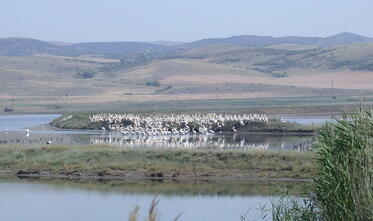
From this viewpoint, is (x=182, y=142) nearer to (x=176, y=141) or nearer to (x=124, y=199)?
(x=176, y=141)

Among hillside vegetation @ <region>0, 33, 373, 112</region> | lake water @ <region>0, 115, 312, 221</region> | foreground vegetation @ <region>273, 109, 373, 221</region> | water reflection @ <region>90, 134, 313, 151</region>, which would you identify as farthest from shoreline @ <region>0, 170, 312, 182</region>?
hillside vegetation @ <region>0, 33, 373, 112</region>

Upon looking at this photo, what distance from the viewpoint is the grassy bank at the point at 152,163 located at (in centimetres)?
3728

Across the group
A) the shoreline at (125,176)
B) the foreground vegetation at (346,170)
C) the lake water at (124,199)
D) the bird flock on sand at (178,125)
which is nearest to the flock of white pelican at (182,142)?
the bird flock on sand at (178,125)

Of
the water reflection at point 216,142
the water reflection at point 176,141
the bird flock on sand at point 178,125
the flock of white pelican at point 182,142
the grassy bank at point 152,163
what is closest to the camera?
the grassy bank at point 152,163

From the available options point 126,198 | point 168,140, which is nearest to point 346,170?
point 126,198

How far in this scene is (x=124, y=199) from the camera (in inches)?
1261

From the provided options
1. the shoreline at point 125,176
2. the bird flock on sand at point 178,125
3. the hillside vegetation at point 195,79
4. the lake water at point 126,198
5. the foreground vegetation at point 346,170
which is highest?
the foreground vegetation at point 346,170

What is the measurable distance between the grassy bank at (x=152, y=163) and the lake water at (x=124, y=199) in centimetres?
152

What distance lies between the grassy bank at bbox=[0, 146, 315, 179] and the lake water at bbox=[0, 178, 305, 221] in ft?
4.98

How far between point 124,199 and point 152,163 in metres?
7.17

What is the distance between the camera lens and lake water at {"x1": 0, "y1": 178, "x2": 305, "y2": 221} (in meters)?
28.3

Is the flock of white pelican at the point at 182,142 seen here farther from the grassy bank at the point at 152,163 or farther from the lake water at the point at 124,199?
the lake water at the point at 124,199

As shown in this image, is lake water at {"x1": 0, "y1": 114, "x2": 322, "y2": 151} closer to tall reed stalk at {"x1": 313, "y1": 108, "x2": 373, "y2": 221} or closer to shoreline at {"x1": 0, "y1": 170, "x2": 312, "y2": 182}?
shoreline at {"x1": 0, "y1": 170, "x2": 312, "y2": 182}

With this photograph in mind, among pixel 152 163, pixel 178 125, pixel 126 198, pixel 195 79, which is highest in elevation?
pixel 152 163
